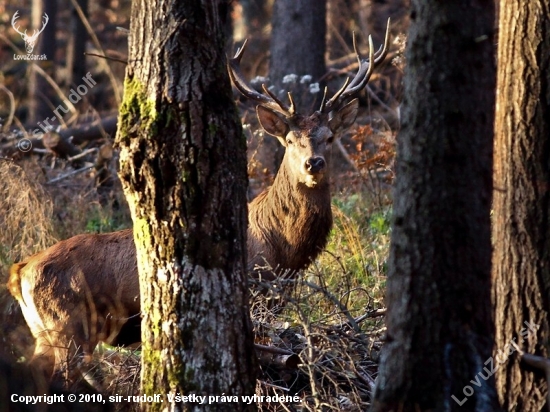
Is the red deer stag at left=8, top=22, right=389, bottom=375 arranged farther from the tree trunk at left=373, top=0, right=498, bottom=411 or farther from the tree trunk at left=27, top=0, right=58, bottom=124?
the tree trunk at left=27, top=0, right=58, bottom=124

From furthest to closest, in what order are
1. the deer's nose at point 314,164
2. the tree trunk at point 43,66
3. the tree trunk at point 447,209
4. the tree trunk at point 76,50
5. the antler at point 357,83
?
1. the tree trunk at point 76,50
2. the tree trunk at point 43,66
3. the antler at point 357,83
4. the deer's nose at point 314,164
5. the tree trunk at point 447,209

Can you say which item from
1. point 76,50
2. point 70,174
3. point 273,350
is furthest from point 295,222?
point 76,50

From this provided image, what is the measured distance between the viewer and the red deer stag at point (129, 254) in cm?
728

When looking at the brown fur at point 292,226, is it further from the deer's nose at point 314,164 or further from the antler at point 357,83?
the antler at point 357,83

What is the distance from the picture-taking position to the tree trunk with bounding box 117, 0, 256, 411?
15.3ft

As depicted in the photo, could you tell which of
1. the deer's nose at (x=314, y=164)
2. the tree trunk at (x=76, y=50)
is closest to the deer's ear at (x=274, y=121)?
the deer's nose at (x=314, y=164)

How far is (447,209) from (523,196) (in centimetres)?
67

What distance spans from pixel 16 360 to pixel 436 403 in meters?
2.40

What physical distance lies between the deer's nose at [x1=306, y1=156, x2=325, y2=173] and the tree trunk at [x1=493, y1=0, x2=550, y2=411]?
9.55 feet

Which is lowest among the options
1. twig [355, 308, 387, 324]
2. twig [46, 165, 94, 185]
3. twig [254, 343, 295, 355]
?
twig [254, 343, 295, 355]

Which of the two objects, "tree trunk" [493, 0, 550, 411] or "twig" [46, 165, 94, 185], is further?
"twig" [46, 165, 94, 185]

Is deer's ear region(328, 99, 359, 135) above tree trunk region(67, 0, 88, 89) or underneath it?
underneath

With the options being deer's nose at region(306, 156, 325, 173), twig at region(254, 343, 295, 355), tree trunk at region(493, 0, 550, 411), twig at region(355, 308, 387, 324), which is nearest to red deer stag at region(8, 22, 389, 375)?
deer's nose at region(306, 156, 325, 173)

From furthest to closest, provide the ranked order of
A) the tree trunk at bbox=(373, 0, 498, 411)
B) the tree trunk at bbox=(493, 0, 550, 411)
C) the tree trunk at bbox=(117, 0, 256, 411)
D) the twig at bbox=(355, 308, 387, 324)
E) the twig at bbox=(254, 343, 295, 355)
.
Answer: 1. the twig at bbox=(355, 308, 387, 324)
2. the twig at bbox=(254, 343, 295, 355)
3. the tree trunk at bbox=(493, 0, 550, 411)
4. the tree trunk at bbox=(117, 0, 256, 411)
5. the tree trunk at bbox=(373, 0, 498, 411)
